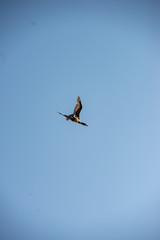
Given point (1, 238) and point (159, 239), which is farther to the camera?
point (1, 238)

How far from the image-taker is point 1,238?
59.2 meters

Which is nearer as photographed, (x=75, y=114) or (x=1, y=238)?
(x=75, y=114)

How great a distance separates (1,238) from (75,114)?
48.3m

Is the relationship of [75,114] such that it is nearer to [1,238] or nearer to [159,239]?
[159,239]

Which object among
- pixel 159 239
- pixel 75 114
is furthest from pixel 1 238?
pixel 75 114

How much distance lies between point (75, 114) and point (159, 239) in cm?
3462

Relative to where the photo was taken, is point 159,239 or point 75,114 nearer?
point 75,114

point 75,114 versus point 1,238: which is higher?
point 75,114

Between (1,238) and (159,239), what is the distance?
3262 centimetres

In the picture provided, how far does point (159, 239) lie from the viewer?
46250 mm

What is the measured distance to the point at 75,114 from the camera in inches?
840

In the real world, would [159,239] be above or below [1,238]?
above

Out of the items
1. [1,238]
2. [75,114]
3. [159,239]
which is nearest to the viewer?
[75,114]

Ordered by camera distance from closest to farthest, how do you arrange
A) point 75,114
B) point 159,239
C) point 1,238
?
point 75,114, point 159,239, point 1,238
